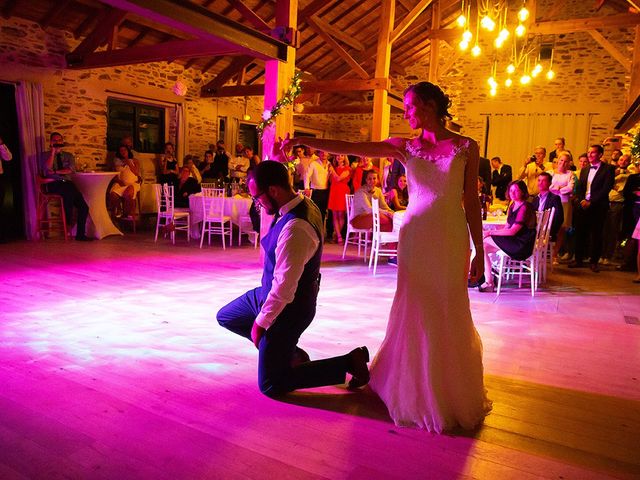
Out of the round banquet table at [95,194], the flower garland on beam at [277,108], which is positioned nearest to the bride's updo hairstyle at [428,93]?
the flower garland on beam at [277,108]

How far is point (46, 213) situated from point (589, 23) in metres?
10.0

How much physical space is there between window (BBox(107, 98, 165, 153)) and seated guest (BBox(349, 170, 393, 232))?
5388mm

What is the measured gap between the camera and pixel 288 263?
7.24ft

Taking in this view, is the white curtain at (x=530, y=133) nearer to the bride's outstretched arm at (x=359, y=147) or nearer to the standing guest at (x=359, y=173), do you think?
the standing guest at (x=359, y=173)

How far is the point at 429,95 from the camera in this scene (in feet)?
7.29

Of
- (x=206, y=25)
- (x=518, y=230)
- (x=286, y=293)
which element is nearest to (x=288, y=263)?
(x=286, y=293)

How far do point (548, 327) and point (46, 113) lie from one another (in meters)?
8.14

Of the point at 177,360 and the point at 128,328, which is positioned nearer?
the point at 177,360

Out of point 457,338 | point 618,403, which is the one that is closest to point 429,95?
point 457,338

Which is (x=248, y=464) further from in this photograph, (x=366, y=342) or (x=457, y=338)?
(x=366, y=342)

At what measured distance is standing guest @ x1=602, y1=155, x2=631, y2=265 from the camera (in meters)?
7.54

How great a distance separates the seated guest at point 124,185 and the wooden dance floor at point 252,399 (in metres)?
4.52

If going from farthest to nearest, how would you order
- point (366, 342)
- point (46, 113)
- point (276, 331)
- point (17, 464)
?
point (46, 113)
point (366, 342)
point (276, 331)
point (17, 464)

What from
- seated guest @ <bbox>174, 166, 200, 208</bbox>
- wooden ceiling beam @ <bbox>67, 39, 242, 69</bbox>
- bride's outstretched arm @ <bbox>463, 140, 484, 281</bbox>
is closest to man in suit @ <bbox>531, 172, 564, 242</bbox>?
wooden ceiling beam @ <bbox>67, 39, 242, 69</bbox>
